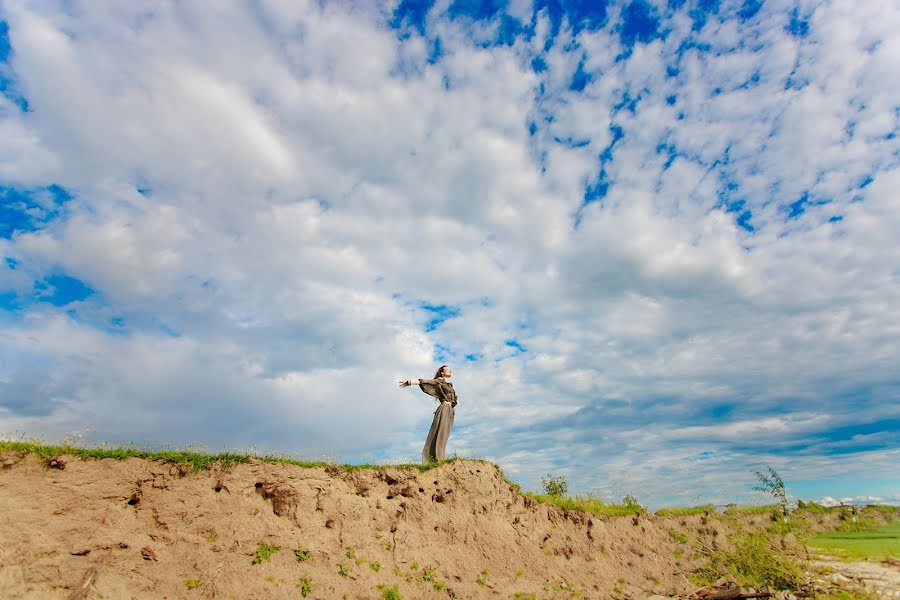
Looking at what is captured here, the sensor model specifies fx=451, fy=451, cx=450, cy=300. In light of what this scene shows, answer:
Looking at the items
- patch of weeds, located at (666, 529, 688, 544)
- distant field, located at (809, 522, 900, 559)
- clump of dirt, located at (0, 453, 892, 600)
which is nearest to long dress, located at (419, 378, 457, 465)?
clump of dirt, located at (0, 453, 892, 600)

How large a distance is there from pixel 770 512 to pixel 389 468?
1700cm

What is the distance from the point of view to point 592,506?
16266 mm

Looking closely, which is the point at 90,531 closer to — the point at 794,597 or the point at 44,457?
the point at 44,457

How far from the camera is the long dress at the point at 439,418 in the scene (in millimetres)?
14672

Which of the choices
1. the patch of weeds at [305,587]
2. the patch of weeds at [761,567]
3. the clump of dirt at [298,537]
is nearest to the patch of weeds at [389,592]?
the clump of dirt at [298,537]

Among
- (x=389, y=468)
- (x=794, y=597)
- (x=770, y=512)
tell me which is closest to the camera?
(x=794, y=597)

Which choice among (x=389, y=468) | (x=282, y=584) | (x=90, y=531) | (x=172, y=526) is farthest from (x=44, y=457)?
(x=389, y=468)

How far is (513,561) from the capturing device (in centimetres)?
1291

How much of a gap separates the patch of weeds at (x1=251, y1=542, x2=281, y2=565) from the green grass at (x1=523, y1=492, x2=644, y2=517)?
325 inches

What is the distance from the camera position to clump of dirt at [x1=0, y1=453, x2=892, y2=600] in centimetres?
877

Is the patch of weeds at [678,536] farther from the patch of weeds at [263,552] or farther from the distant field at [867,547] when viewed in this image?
the patch of weeds at [263,552]

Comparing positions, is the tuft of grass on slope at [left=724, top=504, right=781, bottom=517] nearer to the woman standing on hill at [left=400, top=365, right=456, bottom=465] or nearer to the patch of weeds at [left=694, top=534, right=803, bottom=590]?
the patch of weeds at [left=694, top=534, right=803, bottom=590]

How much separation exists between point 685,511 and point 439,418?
11.3 meters

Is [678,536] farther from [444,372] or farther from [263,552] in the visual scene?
[263,552]
